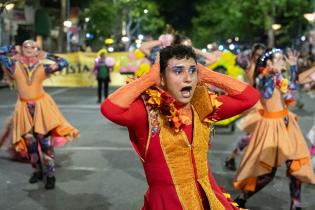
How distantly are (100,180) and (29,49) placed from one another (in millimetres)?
1918

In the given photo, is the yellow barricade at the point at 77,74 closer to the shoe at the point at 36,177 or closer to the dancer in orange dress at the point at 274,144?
the shoe at the point at 36,177

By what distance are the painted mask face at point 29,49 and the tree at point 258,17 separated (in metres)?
34.7

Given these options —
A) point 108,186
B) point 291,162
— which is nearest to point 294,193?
point 291,162

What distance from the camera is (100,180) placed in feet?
26.3

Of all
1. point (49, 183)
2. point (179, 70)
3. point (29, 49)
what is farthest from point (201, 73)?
point (29, 49)

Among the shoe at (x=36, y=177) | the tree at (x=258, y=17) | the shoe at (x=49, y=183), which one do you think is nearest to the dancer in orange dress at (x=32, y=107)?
the shoe at (x=36, y=177)

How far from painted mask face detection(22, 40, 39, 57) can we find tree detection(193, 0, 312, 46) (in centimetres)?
3472

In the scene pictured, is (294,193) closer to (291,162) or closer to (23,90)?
(291,162)

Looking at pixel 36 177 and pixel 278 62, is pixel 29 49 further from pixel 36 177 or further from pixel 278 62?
pixel 278 62

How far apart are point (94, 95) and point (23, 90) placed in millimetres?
13928

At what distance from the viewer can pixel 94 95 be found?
21.8 m

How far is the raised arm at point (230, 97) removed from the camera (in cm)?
374

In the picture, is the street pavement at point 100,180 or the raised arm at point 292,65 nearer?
the raised arm at point 292,65

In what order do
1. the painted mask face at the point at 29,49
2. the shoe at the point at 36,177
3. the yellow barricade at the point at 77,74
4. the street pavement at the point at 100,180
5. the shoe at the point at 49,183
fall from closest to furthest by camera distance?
the street pavement at the point at 100,180 < the shoe at the point at 49,183 < the painted mask face at the point at 29,49 < the shoe at the point at 36,177 < the yellow barricade at the point at 77,74
